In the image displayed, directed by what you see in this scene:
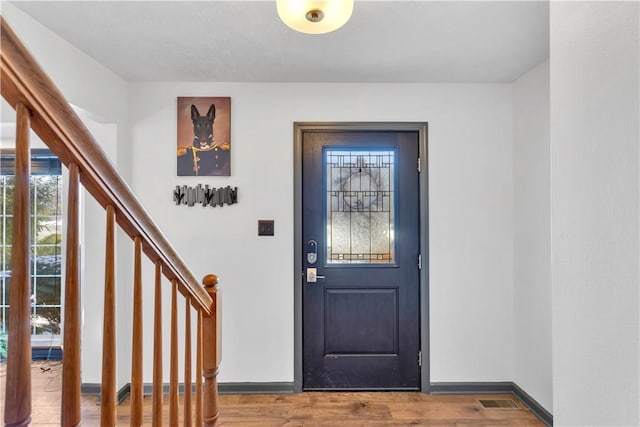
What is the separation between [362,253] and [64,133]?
235cm

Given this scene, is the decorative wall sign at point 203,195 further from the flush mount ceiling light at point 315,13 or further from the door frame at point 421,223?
the flush mount ceiling light at point 315,13

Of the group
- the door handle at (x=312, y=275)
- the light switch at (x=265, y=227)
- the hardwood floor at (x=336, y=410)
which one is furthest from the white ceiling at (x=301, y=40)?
the hardwood floor at (x=336, y=410)

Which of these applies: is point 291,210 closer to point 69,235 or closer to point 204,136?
point 204,136

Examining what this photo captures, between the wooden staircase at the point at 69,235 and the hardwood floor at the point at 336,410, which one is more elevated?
the wooden staircase at the point at 69,235

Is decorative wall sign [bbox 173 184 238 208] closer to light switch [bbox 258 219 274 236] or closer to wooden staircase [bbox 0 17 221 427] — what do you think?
light switch [bbox 258 219 274 236]

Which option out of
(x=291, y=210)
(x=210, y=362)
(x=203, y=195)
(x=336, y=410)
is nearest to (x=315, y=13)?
(x=210, y=362)

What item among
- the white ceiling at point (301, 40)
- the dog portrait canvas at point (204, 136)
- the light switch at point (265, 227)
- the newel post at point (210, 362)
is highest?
the white ceiling at point (301, 40)

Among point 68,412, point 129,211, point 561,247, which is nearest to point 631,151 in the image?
point 561,247

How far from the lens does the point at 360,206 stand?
9.32 ft

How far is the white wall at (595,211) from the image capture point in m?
0.85

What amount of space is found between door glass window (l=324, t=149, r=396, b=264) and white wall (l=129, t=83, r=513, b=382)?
30 centimetres

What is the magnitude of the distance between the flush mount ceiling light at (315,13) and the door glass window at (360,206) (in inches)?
58.0

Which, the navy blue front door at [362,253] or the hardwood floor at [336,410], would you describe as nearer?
the hardwood floor at [336,410]

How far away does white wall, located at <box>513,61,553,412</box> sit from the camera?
243cm
